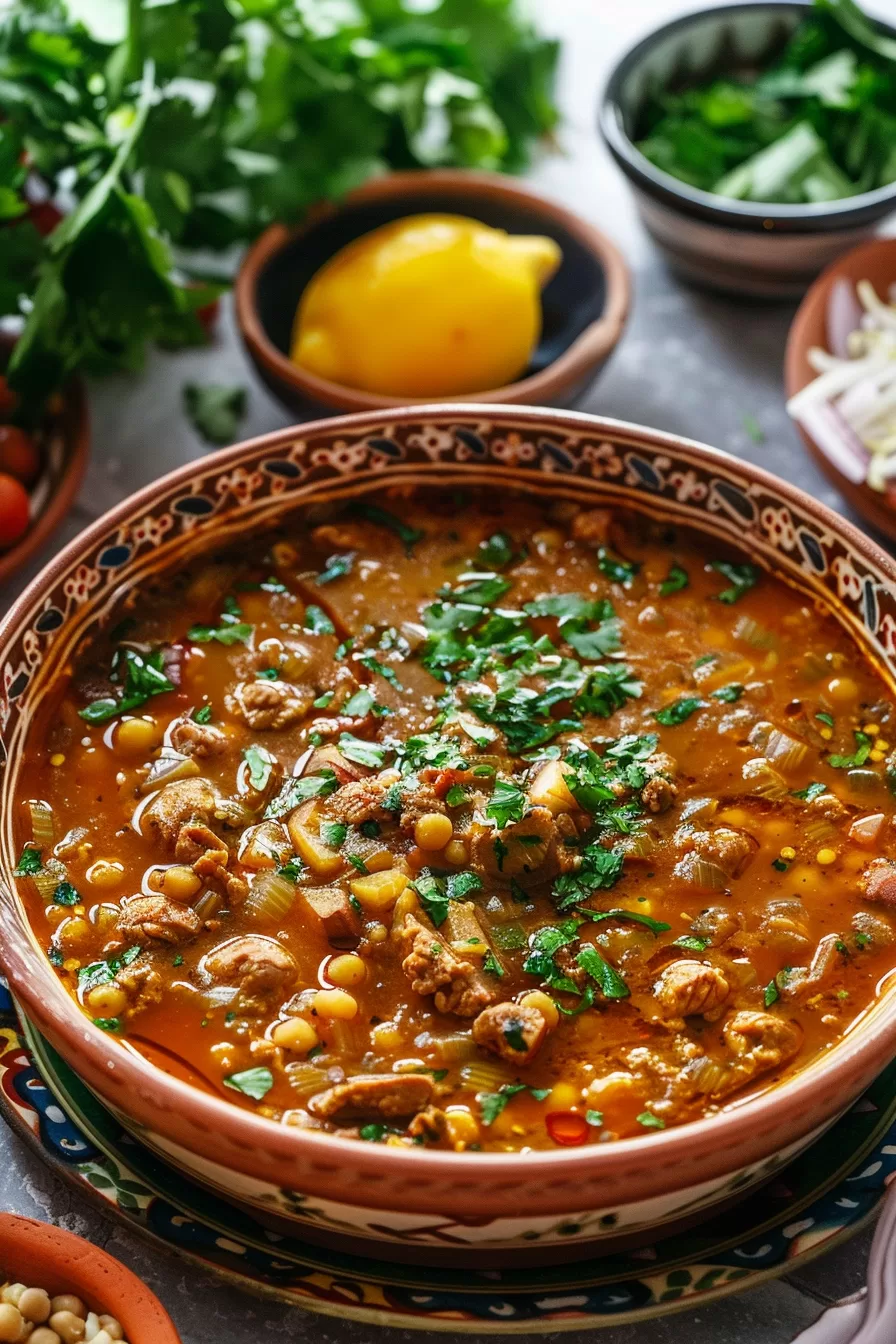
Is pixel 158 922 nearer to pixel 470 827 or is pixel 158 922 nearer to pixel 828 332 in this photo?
pixel 470 827

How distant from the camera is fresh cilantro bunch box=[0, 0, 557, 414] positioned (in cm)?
450

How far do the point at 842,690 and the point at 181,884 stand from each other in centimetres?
169

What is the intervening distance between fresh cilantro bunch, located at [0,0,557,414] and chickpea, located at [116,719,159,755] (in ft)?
5.02

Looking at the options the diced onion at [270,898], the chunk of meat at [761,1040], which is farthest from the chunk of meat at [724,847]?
the diced onion at [270,898]

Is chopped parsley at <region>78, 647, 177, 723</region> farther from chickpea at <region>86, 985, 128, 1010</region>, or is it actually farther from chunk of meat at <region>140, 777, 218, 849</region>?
chickpea at <region>86, 985, 128, 1010</region>

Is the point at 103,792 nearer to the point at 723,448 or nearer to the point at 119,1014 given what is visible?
the point at 119,1014

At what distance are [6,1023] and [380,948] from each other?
2.90 ft

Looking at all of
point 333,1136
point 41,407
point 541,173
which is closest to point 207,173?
point 41,407

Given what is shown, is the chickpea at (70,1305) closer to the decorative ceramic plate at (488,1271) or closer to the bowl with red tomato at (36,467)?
the decorative ceramic plate at (488,1271)

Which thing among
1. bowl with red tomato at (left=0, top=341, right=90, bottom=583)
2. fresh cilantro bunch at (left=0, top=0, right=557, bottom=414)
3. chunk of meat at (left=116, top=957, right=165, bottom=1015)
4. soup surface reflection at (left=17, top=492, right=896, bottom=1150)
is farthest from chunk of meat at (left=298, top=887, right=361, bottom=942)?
fresh cilantro bunch at (left=0, top=0, right=557, bottom=414)

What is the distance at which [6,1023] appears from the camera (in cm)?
329

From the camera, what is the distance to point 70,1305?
9.28 feet

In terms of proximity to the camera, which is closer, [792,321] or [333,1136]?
[333,1136]

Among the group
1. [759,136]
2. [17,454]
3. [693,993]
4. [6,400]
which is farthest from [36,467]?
[759,136]
